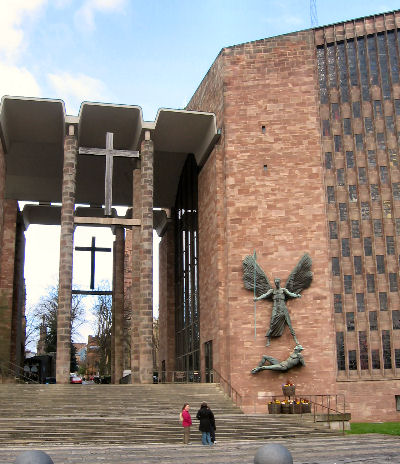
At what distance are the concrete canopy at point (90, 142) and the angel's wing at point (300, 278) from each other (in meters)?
6.90

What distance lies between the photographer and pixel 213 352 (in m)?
27.8

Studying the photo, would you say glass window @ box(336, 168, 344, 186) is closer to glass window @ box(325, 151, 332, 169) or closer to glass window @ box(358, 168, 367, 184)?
glass window @ box(325, 151, 332, 169)

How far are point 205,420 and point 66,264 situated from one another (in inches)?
492

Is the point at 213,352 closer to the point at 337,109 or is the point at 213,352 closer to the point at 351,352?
the point at 351,352

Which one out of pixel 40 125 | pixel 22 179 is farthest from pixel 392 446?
pixel 22 179

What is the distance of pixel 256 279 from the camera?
2622cm

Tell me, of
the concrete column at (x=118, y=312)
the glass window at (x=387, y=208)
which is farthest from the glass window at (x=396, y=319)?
the concrete column at (x=118, y=312)

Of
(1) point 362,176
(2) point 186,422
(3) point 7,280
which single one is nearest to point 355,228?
(1) point 362,176

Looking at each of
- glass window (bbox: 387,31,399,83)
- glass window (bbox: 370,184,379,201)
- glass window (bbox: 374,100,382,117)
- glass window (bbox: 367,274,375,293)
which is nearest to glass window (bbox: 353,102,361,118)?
glass window (bbox: 374,100,382,117)

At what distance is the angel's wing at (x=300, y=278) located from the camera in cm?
2623

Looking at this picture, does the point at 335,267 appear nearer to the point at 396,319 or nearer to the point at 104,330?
the point at 396,319

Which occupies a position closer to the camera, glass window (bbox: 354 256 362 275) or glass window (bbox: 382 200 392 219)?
glass window (bbox: 354 256 362 275)

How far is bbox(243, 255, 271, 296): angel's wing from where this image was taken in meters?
26.2

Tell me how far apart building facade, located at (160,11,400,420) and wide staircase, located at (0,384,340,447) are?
293cm
